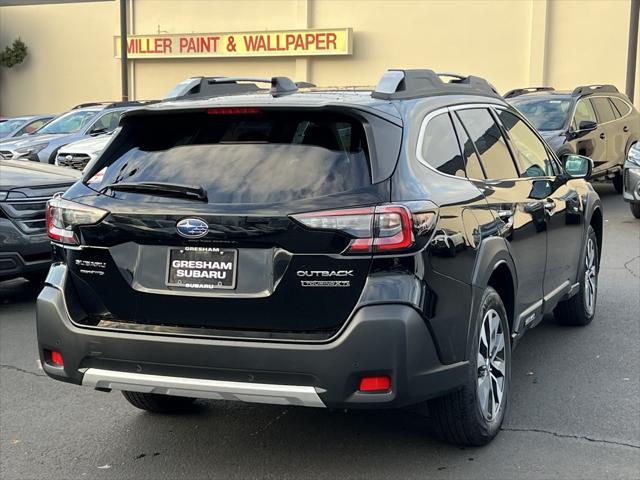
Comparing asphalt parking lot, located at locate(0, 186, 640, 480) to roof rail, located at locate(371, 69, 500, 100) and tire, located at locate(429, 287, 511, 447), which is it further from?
roof rail, located at locate(371, 69, 500, 100)

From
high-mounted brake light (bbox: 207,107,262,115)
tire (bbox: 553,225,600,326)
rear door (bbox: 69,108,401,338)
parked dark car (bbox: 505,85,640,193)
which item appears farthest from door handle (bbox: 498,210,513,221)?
parked dark car (bbox: 505,85,640,193)

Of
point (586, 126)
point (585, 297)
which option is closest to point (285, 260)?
point (585, 297)

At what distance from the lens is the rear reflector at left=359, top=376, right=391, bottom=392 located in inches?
137

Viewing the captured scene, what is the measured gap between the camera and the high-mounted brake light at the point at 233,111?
380 centimetres

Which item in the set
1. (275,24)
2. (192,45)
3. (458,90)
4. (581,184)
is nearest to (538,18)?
(275,24)

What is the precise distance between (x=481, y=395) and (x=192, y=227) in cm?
171

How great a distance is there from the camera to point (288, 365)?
347 centimetres

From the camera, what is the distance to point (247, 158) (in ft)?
12.3

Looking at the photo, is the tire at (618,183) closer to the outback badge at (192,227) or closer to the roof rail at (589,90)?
the roof rail at (589,90)

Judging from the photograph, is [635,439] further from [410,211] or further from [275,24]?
[275,24]

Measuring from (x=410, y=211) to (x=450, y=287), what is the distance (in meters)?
0.44

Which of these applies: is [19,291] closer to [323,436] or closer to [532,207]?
[323,436]

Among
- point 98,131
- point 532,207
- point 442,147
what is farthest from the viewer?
point 98,131

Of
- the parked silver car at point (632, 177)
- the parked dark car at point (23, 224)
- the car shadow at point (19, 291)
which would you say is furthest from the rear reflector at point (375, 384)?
the parked silver car at point (632, 177)
